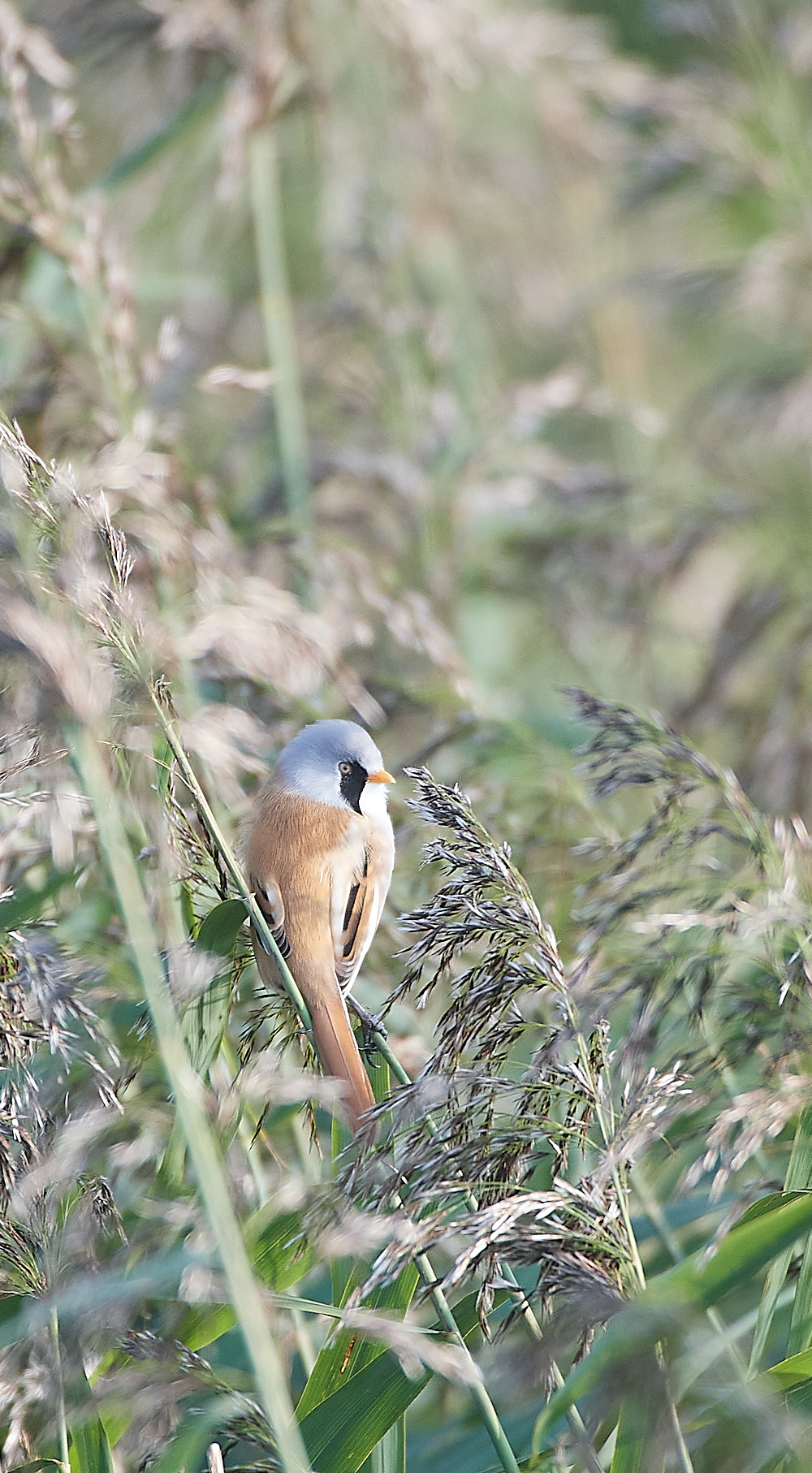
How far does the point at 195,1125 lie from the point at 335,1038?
0.68 ft

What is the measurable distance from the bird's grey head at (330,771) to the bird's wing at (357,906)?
0.17 feet

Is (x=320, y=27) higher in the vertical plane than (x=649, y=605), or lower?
higher

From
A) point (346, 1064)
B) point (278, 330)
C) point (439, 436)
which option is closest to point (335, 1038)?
point (346, 1064)

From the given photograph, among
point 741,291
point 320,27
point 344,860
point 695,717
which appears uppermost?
point 320,27

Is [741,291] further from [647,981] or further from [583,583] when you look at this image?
[647,981]

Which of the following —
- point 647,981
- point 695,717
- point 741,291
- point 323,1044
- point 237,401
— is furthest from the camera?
point 237,401

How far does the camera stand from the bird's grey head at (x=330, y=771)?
1312mm

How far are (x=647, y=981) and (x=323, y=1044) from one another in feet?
1.10

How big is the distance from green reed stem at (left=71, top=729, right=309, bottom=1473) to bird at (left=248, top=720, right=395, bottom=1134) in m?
0.16

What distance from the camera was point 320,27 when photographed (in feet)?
10.7

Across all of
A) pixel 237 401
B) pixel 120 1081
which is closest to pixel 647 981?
pixel 120 1081

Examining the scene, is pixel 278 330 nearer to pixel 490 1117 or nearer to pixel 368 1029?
pixel 368 1029

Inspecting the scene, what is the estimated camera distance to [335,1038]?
1.10 meters

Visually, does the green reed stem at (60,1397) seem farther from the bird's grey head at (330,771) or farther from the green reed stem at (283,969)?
the bird's grey head at (330,771)
